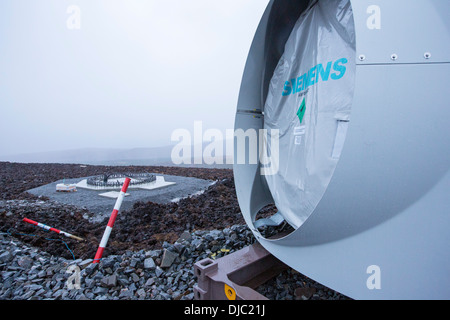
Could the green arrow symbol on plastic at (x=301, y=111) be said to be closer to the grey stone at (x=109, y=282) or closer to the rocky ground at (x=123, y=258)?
the rocky ground at (x=123, y=258)

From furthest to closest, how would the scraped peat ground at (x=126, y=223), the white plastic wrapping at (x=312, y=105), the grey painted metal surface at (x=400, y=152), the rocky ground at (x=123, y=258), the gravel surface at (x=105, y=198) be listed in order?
the gravel surface at (x=105, y=198) → the scraped peat ground at (x=126, y=223) → the rocky ground at (x=123, y=258) → the white plastic wrapping at (x=312, y=105) → the grey painted metal surface at (x=400, y=152)

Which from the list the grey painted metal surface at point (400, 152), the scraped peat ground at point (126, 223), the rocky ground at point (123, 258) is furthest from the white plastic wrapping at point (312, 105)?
the scraped peat ground at point (126, 223)

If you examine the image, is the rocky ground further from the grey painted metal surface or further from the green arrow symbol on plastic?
the green arrow symbol on plastic

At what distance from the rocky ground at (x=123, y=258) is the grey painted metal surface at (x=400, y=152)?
1.00 metres

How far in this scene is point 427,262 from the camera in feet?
4.61

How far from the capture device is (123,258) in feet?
9.14

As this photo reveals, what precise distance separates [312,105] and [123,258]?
269 centimetres

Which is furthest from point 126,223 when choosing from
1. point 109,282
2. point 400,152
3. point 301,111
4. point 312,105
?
point 400,152

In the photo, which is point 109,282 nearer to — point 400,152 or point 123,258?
point 123,258

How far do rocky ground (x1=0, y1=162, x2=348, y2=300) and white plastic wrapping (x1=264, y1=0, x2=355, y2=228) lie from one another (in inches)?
32.5

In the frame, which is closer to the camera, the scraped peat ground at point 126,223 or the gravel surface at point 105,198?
the scraped peat ground at point 126,223

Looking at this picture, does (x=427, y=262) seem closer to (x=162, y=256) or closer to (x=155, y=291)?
(x=155, y=291)

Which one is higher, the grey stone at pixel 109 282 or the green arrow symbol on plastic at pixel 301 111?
the green arrow symbol on plastic at pixel 301 111

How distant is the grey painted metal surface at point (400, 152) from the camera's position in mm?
1407
